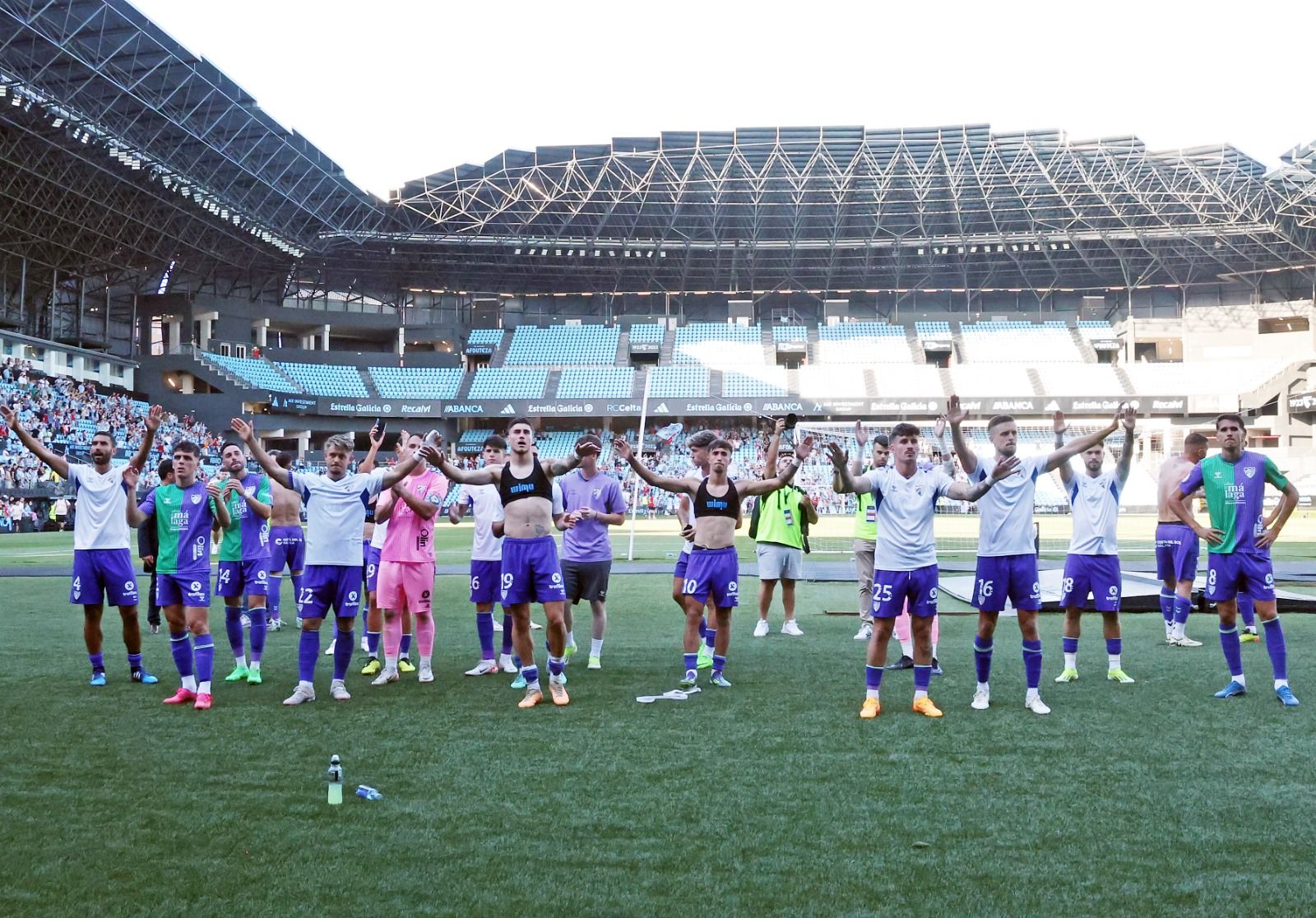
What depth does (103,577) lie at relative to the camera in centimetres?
906

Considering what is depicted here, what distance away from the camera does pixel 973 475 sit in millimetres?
8133

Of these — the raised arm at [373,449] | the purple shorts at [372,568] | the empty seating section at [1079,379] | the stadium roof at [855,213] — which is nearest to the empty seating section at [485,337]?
the stadium roof at [855,213]

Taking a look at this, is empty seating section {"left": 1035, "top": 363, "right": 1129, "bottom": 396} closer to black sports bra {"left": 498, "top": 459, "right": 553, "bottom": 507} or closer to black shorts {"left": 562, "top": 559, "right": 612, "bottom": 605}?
black shorts {"left": 562, "top": 559, "right": 612, "bottom": 605}

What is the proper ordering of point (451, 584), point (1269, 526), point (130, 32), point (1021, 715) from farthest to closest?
point (130, 32), point (451, 584), point (1269, 526), point (1021, 715)

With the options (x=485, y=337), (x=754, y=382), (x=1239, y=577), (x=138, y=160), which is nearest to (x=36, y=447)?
(x=1239, y=577)

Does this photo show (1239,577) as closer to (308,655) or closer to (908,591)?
(908,591)

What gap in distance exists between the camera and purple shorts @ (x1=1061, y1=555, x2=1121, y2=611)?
9.17 meters

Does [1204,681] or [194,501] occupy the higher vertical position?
[194,501]

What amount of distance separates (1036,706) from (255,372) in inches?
2249

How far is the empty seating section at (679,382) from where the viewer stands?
6247 cm

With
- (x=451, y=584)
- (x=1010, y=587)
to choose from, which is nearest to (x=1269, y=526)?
(x=1010, y=587)

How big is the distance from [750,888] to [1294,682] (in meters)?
6.72

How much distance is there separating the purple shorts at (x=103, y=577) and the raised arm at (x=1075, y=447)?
748 centimetres

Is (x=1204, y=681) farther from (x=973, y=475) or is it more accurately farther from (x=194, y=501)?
(x=194, y=501)
